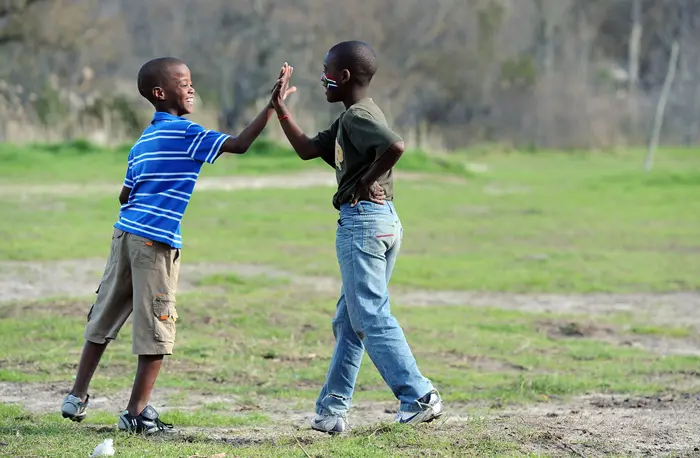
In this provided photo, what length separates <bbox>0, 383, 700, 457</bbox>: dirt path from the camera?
17.2ft

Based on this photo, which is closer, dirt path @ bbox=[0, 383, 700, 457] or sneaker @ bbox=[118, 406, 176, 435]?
dirt path @ bbox=[0, 383, 700, 457]

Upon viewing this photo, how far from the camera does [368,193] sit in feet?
17.0

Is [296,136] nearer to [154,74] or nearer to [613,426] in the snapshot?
A: [154,74]

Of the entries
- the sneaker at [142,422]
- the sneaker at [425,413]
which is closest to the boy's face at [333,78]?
the sneaker at [425,413]

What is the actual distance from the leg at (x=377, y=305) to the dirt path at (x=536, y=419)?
0.90ft

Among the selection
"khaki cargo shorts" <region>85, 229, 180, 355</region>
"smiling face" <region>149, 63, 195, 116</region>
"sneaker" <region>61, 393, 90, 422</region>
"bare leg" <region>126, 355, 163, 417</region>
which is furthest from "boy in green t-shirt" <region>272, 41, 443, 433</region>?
"sneaker" <region>61, 393, 90, 422</region>

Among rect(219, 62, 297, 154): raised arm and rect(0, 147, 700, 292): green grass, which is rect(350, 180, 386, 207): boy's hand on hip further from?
rect(0, 147, 700, 292): green grass

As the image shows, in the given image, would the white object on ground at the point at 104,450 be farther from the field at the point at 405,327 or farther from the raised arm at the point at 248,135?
the raised arm at the point at 248,135

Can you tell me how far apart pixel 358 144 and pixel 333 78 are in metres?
0.36

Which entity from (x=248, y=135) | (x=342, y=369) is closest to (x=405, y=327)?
(x=342, y=369)

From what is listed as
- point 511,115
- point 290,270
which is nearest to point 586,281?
point 290,270

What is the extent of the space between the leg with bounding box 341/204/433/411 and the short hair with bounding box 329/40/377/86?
24.2 inches

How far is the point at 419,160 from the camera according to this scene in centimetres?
2739

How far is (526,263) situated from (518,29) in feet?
136
